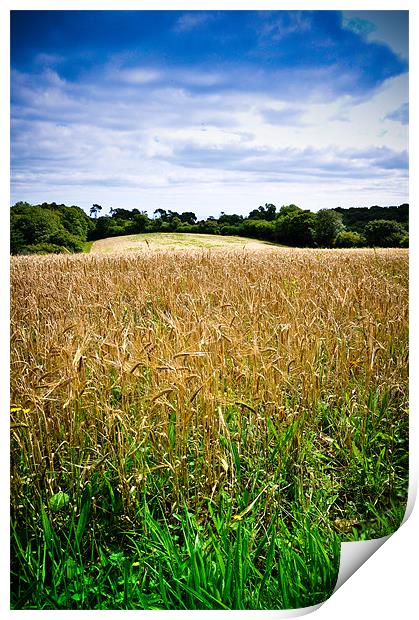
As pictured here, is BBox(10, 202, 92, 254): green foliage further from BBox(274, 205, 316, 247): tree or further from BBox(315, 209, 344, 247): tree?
BBox(315, 209, 344, 247): tree

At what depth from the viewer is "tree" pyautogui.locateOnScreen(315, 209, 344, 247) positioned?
6.31 ft

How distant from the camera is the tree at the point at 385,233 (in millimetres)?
1877

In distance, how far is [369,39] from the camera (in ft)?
5.25

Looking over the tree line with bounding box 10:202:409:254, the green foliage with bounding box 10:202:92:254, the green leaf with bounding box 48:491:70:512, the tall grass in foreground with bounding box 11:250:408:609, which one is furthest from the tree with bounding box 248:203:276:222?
the green leaf with bounding box 48:491:70:512

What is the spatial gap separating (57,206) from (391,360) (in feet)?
4.46

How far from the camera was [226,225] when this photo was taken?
1984 mm

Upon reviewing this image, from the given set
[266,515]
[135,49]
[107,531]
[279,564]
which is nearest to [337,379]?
[266,515]

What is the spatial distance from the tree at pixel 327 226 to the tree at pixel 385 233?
12cm

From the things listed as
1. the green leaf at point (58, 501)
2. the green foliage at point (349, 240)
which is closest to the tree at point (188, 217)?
the green foliage at point (349, 240)

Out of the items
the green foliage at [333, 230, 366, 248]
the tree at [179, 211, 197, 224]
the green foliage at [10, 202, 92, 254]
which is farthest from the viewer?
the green foliage at [333, 230, 366, 248]

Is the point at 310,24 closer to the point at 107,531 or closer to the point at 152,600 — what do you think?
the point at 107,531

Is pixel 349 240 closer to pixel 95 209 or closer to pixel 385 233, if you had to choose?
pixel 385 233

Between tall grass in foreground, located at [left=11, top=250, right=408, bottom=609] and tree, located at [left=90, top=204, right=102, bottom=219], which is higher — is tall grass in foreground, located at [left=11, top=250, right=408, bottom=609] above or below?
below

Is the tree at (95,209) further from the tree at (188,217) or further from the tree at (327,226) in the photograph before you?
the tree at (327,226)
